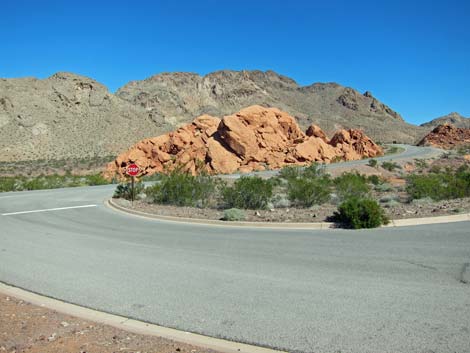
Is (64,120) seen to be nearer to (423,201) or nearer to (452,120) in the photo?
(423,201)

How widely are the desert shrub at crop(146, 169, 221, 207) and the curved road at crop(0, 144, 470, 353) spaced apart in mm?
5904

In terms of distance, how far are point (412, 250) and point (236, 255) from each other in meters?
3.54

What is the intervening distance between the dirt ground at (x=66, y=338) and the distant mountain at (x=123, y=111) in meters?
67.6

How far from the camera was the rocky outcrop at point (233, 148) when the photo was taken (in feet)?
136

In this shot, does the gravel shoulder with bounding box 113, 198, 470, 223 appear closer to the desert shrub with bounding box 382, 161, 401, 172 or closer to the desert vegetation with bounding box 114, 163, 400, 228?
the desert vegetation with bounding box 114, 163, 400, 228

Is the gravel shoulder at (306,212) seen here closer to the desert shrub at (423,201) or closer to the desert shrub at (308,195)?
the desert shrub at (423,201)

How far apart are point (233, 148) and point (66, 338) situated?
38.0 metres

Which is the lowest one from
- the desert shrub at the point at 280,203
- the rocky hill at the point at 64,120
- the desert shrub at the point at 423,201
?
the desert shrub at the point at 280,203

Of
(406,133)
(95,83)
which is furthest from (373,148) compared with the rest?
(406,133)

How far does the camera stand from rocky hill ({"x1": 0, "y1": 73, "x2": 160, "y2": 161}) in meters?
69.9

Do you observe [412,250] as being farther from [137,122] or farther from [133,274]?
[137,122]

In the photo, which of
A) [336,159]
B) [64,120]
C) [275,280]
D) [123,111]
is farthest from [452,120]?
[275,280]

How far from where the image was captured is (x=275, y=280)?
6.62 m

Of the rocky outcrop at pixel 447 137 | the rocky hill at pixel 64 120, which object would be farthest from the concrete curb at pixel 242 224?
the rocky outcrop at pixel 447 137
